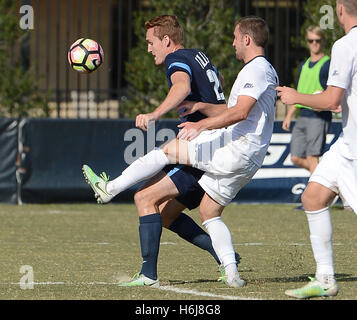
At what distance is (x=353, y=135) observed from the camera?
6.41m

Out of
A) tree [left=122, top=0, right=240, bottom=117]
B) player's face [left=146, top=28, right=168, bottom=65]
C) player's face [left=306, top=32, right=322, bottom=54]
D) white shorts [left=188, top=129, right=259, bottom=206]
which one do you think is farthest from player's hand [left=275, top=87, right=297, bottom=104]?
tree [left=122, top=0, right=240, bottom=117]

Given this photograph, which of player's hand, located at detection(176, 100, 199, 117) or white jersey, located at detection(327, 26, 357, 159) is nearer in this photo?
white jersey, located at detection(327, 26, 357, 159)

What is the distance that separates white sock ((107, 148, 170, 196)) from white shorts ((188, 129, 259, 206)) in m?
0.21

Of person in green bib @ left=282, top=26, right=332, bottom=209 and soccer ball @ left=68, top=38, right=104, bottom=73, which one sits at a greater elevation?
soccer ball @ left=68, top=38, right=104, bottom=73

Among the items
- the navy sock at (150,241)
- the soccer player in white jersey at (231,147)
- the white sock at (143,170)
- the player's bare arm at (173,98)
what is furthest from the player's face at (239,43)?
the navy sock at (150,241)

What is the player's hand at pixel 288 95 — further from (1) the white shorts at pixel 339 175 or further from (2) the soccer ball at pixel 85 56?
(2) the soccer ball at pixel 85 56

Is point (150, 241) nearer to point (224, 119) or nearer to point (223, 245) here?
point (223, 245)

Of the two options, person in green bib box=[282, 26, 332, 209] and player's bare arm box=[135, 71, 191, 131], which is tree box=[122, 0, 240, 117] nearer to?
person in green bib box=[282, 26, 332, 209]

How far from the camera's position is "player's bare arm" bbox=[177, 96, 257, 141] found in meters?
6.64

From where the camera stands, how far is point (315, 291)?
6.33m

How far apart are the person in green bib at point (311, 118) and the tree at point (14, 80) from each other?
4240 millimetres

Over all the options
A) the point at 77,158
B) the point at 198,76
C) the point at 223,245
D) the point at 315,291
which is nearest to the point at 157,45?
the point at 198,76
